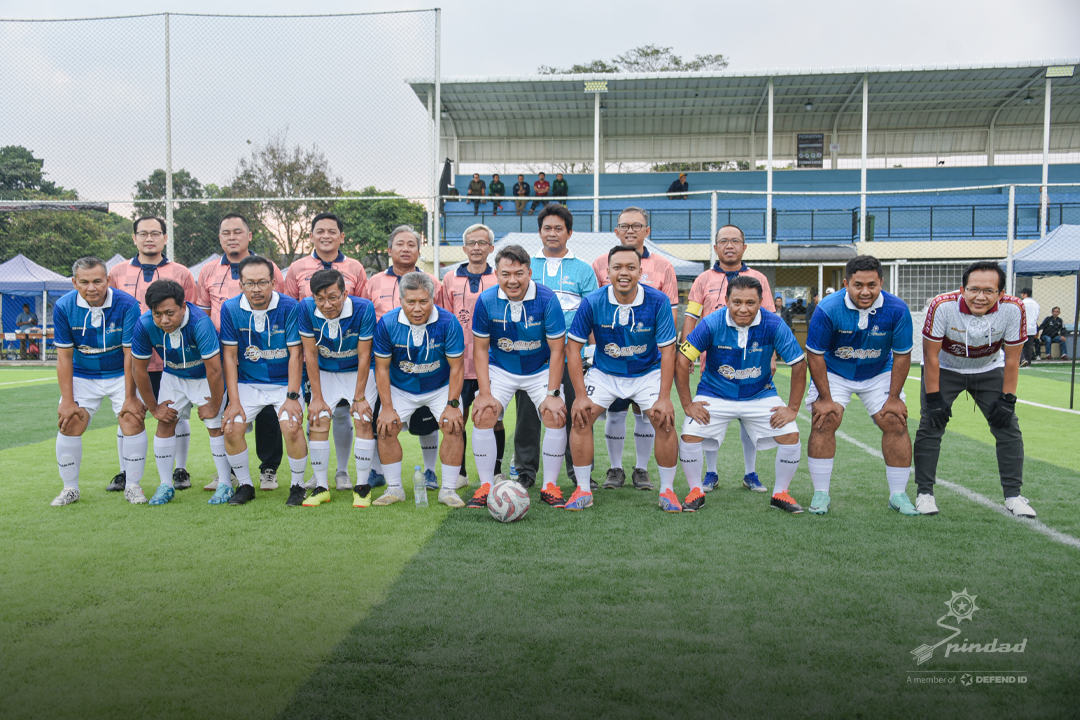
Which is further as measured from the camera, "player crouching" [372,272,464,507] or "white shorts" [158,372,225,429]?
"white shorts" [158,372,225,429]

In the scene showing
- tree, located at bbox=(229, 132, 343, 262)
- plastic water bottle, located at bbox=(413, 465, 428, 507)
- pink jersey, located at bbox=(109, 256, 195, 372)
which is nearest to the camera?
plastic water bottle, located at bbox=(413, 465, 428, 507)

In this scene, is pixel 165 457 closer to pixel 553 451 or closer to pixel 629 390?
pixel 553 451

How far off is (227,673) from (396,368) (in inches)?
106

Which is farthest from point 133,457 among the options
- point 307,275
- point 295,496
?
point 307,275

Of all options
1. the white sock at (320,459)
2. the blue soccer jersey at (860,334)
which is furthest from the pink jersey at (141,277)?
the blue soccer jersey at (860,334)

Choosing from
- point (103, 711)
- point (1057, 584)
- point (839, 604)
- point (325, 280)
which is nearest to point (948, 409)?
point (1057, 584)

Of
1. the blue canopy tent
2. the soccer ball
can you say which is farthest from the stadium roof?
the soccer ball

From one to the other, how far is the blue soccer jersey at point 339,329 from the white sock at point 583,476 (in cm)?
167

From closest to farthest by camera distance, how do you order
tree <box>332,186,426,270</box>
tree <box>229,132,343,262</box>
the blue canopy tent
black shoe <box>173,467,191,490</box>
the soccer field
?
the soccer field < black shoe <box>173,467,191,490</box> < tree <box>229,132,343,262</box> < the blue canopy tent < tree <box>332,186,426,270</box>

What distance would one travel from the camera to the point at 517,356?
5.06 metres

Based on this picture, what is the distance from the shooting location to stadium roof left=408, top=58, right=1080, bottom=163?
2108 centimetres

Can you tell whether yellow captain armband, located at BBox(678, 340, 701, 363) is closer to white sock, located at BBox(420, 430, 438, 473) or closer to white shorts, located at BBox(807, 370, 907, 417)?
white shorts, located at BBox(807, 370, 907, 417)

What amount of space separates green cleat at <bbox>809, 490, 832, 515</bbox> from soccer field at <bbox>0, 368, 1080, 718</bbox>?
0.12 m

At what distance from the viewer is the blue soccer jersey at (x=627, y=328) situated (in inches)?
191
